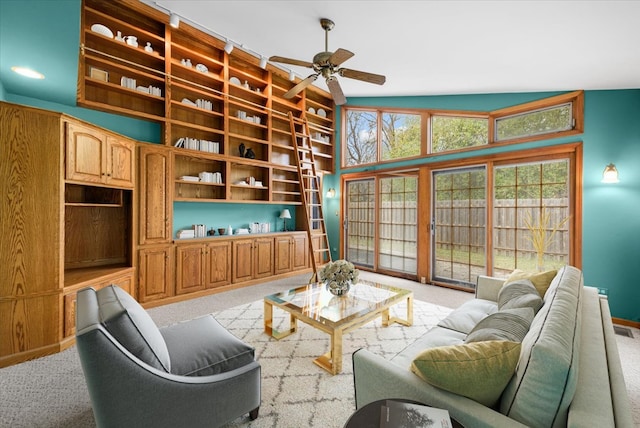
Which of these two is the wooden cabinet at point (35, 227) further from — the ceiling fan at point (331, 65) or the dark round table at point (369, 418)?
the dark round table at point (369, 418)

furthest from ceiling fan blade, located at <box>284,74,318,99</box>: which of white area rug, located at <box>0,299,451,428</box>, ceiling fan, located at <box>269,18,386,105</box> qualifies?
white area rug, located at <box>0,299,451,428</box>

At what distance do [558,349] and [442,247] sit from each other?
3986 mm

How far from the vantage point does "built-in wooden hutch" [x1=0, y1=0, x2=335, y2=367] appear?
2.36 meters

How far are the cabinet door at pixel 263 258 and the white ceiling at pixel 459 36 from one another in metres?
2.99

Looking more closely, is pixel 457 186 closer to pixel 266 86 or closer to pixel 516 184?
pixel 516 184

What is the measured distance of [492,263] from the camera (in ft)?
13.6

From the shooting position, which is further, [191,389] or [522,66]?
[522,66]

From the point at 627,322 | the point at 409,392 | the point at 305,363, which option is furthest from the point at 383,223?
the point at 409,392

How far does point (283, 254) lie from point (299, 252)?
398 mm

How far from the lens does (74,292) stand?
2611 mm

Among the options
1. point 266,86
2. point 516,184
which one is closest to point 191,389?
point 516,184

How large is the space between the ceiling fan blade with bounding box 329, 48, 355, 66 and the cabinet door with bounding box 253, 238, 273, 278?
304 centimetres

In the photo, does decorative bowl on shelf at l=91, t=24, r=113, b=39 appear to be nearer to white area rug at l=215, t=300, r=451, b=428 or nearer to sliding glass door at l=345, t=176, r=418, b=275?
white area rug at l=215, t=300, r=451, b=428

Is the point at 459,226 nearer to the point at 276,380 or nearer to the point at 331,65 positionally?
the point at 331,65
